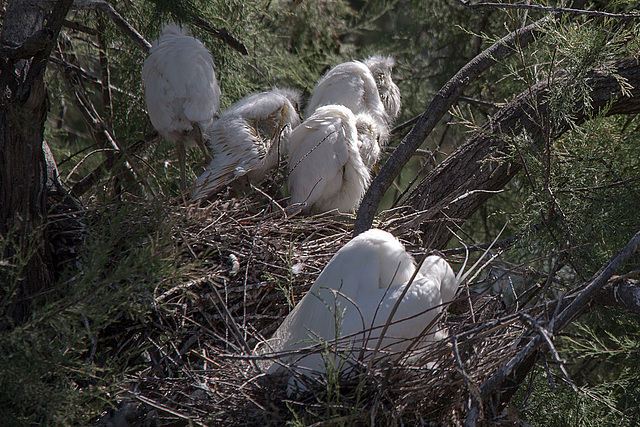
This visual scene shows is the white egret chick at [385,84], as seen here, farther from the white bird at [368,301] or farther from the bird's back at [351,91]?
the white bird at [368,301]

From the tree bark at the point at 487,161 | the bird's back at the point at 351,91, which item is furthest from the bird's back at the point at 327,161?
the tree bark at the point at 487,161

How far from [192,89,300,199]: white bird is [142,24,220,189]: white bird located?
211 millimetres

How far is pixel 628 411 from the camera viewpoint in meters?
2.51

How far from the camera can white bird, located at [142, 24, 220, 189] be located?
3.18 meters

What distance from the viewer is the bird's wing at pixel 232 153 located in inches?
134

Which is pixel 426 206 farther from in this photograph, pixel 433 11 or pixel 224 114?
pixel 433 11

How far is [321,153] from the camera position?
3.39m

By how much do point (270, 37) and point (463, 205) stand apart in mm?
2319

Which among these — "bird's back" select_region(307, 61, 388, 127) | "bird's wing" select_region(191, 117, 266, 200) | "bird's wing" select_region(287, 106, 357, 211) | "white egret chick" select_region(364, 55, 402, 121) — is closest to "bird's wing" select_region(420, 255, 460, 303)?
"bird's wing" select_region(287, 106, 357, 211)

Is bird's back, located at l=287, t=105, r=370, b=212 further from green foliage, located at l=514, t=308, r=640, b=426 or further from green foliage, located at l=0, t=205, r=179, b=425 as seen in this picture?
green foliage, located at l=0, t=205, r=179, b=425

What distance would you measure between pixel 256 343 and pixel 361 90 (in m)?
2.05

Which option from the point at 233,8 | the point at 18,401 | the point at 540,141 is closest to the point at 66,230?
the point at 18,401

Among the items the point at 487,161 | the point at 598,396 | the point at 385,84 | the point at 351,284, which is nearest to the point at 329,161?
the point at 487,161

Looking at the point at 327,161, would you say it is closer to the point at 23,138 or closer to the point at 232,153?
the point at 232,153
